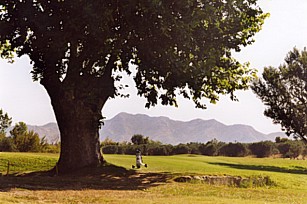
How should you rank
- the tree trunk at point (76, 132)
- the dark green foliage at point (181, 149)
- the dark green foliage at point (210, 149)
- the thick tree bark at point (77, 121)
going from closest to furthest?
the thick tree bark at point (77, 121)
the tree trunk at point (76, 132)
the dark green foliage at point (181, 149)
the dark green foliage at point (210, 149)

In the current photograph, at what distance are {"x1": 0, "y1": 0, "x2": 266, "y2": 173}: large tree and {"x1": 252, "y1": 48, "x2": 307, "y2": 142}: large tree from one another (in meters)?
23.4

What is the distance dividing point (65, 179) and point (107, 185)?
3.17 metres

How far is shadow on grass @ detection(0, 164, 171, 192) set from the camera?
19.4 meters

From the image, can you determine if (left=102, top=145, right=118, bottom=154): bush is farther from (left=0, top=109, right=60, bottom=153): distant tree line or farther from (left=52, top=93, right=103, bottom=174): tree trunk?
(left=52, top=93, right=103, bottom=174): tree trunk

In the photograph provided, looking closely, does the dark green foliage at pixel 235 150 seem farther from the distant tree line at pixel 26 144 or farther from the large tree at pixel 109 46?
the large tree at pixel 109 46

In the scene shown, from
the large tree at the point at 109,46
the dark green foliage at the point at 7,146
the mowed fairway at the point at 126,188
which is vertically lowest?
the mowed fairway at the point at 126,188

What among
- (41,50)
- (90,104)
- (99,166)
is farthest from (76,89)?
(99,166)

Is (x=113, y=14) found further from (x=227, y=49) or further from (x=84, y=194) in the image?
(x=84, y=194)

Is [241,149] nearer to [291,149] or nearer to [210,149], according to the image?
[210,149]

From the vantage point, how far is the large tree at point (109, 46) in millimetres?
22750

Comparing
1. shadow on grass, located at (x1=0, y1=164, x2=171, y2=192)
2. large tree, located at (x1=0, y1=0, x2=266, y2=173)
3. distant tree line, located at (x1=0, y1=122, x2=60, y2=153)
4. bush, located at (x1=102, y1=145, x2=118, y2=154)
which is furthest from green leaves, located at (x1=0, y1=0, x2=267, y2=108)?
bush, located at (x1=102, y1=145, x2=118, y2=154)

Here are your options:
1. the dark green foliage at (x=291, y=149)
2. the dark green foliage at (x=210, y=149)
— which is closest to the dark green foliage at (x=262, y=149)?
the dark green foliage at (x=291, y=149)

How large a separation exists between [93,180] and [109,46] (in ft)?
24.7

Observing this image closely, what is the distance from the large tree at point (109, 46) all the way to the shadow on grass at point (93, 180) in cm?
162
